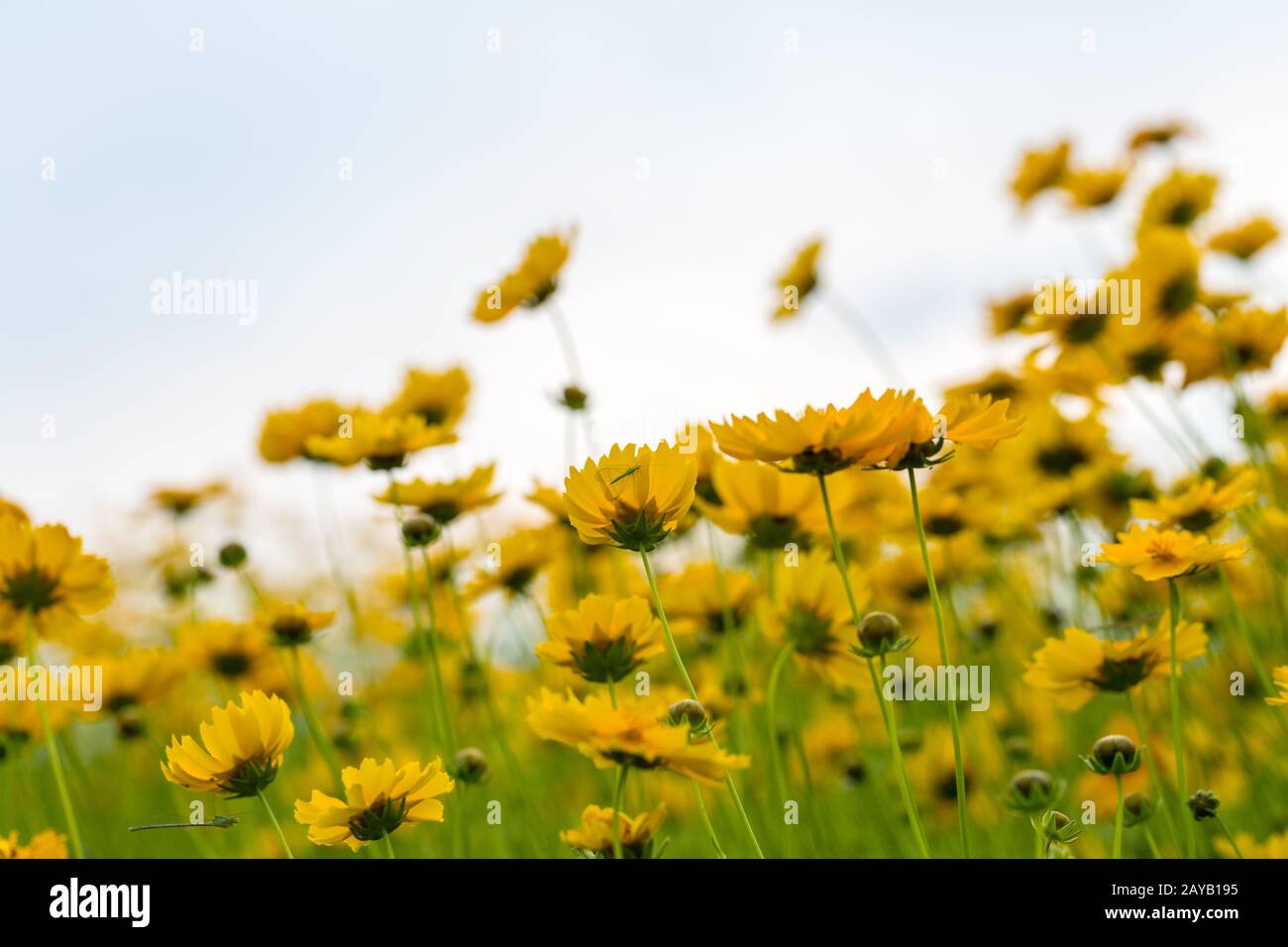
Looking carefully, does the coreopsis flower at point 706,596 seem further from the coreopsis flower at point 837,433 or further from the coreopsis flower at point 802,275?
the coreopsis flower at point 802,275

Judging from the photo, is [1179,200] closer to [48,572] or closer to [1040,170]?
[1040,170]

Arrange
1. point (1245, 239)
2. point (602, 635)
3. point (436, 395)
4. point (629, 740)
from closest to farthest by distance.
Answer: point (629, 740)
point (602, 635)
point (436, 395)
point (1245, 239)

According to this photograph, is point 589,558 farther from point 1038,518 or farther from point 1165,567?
point 1165,567

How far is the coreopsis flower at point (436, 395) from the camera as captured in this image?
130 centimetres

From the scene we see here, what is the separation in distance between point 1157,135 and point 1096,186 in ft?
1.07

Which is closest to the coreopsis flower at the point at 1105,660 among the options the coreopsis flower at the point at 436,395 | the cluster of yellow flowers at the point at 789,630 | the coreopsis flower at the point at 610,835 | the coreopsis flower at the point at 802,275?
the cluster of yellow flowers at the point at 789,630

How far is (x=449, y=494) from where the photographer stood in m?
1.00

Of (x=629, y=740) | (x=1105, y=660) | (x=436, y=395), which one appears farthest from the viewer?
(x=436, y=395)

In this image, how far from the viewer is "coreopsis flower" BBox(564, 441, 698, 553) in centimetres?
55

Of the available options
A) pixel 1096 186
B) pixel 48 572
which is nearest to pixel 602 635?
pixel 48 572

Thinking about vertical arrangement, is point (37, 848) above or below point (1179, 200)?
below

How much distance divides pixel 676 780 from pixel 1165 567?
38.8 inches
